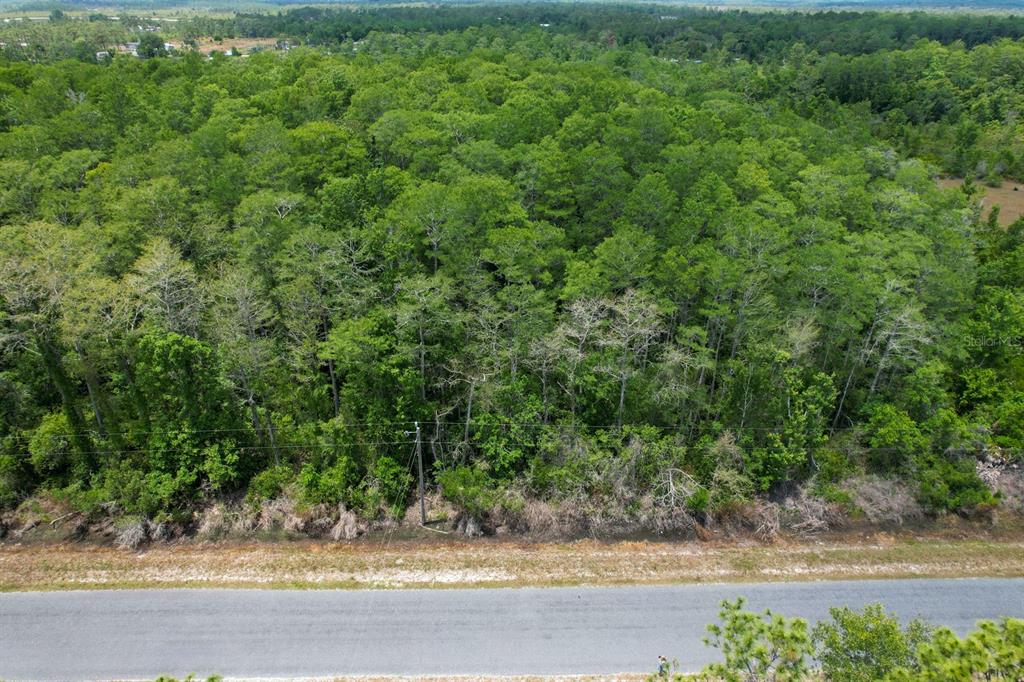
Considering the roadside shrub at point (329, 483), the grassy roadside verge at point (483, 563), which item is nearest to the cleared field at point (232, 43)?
the roadside shrub at point (329, 483)

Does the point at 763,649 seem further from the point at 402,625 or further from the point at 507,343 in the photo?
the point at 507,343

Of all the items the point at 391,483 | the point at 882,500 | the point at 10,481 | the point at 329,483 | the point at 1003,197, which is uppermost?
the point at 1003,197

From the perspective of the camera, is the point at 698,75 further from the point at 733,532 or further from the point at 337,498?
the point at 337,498

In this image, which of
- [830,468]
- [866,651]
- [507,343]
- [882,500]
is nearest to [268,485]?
[507,343]

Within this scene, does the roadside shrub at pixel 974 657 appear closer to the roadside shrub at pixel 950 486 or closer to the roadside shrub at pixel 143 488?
the roadside shrub at pixel 950 486

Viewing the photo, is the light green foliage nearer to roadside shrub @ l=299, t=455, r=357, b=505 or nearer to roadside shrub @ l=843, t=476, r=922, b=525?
roadside shrub @ l=843, t=476, r=922, b=525

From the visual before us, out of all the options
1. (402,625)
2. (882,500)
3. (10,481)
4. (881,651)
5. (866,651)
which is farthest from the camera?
(882,500)

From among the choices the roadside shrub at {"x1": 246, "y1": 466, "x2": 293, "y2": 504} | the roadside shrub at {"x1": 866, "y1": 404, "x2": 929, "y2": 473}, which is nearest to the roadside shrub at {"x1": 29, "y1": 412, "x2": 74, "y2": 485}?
the roadside shrub at {"x1": 246, "y1": 466, "x2": 293, "y2": 504}
